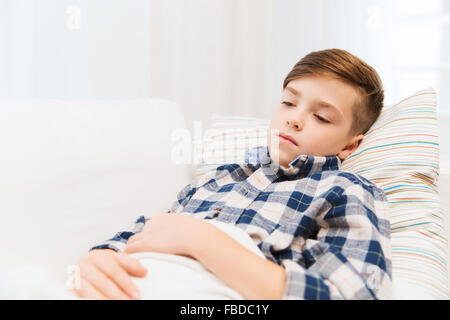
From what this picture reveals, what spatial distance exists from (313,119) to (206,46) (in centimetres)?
121

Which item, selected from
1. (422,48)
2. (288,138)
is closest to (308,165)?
(288,138)

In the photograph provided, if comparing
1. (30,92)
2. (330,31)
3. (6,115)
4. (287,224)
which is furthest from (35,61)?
(287,224)

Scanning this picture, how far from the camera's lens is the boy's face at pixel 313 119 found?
0.89 m

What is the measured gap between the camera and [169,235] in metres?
0.66

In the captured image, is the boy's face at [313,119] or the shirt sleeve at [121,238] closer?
the shirt sleeve at [121,238]

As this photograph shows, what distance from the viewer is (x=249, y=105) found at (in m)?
2.03

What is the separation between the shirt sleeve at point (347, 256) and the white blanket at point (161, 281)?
8cm

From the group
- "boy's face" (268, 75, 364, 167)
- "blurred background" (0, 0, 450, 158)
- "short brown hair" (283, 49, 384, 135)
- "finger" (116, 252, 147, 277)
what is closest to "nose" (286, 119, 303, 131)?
"boy's face" (268, 75, 364, 167)

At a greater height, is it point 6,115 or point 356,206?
point 6,115

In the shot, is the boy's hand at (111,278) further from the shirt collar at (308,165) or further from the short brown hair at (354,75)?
the short brown hair at (354,75)

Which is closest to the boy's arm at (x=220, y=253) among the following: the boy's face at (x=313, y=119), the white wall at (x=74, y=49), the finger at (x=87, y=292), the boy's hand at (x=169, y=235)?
the boy's hand at (x=169, y=235)
